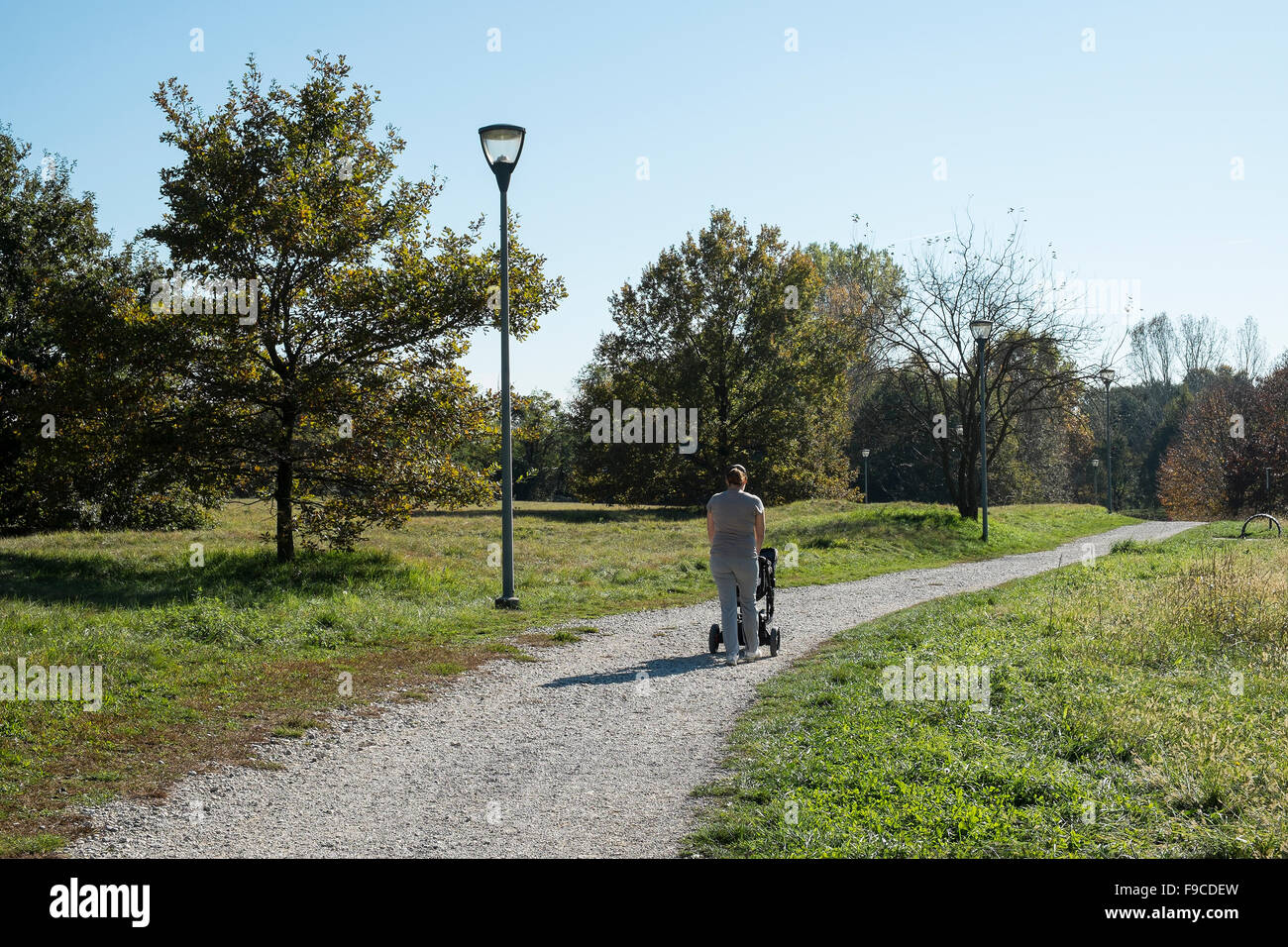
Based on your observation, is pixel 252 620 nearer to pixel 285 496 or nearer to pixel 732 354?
pixel 285 496

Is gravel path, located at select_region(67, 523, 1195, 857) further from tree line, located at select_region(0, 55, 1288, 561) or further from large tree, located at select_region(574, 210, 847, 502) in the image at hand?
large tree, located at select_region(574, 210, 847, 502)

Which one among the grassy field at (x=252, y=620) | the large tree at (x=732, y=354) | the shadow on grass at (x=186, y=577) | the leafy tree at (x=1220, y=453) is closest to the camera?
the grassy field at (x=252, y=620)

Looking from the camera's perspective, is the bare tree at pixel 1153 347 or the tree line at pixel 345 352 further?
the bare tree at pixel 1153 347

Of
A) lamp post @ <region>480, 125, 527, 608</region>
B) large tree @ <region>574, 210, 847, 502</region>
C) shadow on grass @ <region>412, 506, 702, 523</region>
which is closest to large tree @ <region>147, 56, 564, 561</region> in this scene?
lamp post @ <region>480, 125, 527, 608</region>

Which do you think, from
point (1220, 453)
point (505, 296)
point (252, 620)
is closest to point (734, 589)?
point (505, 296)

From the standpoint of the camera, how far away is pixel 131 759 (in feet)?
21.0

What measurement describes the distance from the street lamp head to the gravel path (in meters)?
7.37

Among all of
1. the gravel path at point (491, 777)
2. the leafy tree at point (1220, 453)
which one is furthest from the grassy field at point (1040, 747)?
the leafy tree at point (1220, 453)

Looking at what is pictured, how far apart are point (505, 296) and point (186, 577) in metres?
7.55

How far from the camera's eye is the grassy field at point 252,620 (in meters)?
6.58

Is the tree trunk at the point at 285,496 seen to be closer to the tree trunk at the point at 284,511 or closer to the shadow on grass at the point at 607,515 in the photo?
the tree trunk at the point at 284,511

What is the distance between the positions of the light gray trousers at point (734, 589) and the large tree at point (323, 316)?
313 inches

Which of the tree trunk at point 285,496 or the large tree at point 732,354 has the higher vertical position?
the large tree at point 732,354

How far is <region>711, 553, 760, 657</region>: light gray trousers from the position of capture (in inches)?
393
